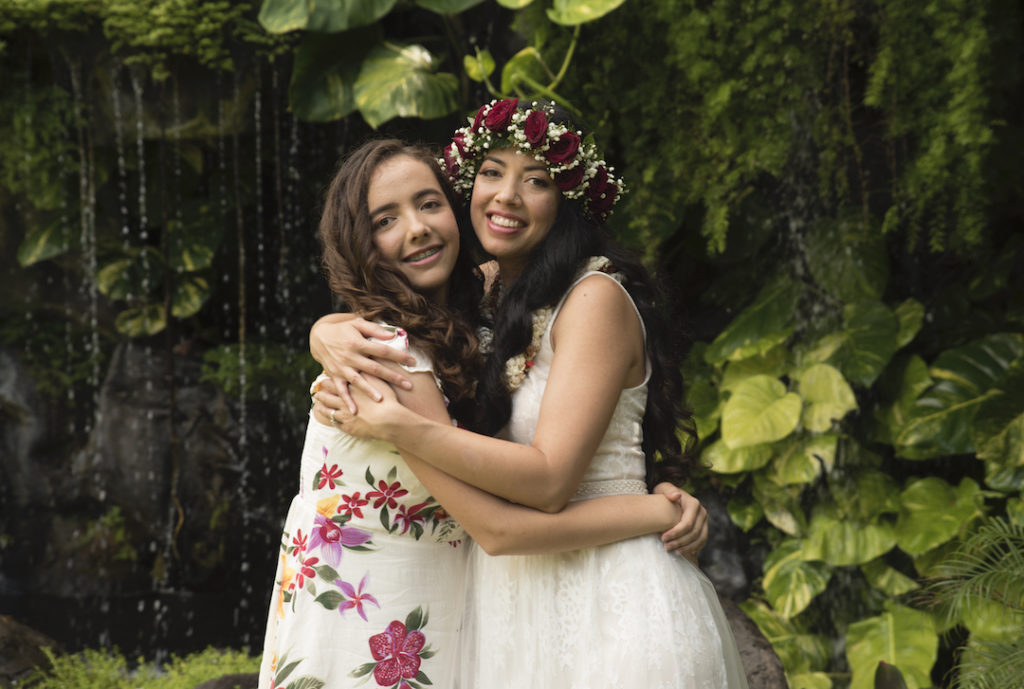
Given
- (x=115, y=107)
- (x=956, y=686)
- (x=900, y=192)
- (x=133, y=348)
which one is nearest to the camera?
(x=956, y=686)

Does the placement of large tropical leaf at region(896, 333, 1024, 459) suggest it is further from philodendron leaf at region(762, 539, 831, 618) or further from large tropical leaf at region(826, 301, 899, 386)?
philodendron leaf at region(762, 539, 831, 618)

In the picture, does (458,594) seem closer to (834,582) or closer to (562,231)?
(562,231)

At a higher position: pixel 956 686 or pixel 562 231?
pixel 562 231

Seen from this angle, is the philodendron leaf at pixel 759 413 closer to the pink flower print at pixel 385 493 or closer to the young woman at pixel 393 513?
the young woman at pixel 393 513

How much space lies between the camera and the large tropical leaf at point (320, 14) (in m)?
3.98

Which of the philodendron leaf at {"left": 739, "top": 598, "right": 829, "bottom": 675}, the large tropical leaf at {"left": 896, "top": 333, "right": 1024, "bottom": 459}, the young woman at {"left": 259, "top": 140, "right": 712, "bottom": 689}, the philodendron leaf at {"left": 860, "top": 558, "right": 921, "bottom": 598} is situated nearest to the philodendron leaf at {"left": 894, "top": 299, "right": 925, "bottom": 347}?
the large tropical leaf at {"left": 896, "top": 333, "right": 1024, "bottom": 459}

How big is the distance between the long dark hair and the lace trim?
0.17 meters

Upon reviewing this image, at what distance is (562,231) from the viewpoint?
1.93 m

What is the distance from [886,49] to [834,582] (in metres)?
2.26

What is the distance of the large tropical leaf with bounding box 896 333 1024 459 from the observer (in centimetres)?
370

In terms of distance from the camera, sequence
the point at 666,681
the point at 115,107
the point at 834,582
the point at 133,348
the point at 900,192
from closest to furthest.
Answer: the point at 666,681 < the point at 900,192 < the point at 834,582 < the point at 115,107 < the point at 133,348

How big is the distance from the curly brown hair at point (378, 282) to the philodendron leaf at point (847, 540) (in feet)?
8.47

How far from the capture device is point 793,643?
400cm

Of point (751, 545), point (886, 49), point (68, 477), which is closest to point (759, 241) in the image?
point (886, 49)
